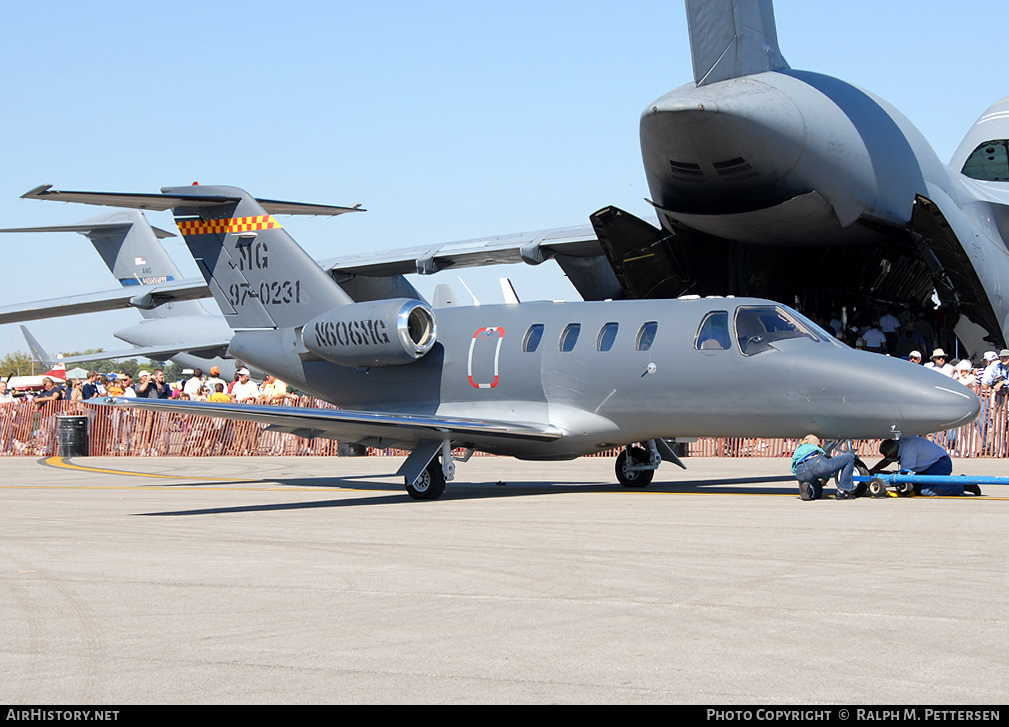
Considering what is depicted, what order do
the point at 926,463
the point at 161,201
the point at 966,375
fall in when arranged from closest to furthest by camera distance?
1. the point at 926,463
2. the point at 161,201
3. the point at 966,375

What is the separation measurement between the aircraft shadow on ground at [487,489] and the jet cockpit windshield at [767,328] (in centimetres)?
206

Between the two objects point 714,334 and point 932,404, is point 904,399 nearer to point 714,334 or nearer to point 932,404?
point 932,404

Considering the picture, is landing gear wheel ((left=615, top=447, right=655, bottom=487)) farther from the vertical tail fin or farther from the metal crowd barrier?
the metal crowd barrier

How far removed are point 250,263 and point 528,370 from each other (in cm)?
498

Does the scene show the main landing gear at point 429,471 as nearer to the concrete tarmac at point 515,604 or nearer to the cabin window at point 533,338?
the concrete tarmac at point 515,604

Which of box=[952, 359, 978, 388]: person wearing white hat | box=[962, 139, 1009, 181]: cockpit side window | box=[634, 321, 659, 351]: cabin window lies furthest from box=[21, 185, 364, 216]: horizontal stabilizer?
box=[962, 139, 1009, 181]: cockpit side window

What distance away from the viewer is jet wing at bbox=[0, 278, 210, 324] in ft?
99.0

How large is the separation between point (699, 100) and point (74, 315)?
65.8ft

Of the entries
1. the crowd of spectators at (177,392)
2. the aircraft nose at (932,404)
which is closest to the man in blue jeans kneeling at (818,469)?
the aircraft nose at (932,404)

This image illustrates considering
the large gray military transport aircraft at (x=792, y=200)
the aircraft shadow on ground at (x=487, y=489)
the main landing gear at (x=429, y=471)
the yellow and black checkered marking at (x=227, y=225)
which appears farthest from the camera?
the large gray military transport aircraft at (x=792, y=200)

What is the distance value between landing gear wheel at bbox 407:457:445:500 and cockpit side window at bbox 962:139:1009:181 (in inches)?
853

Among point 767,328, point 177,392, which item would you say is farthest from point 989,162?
point 177,392

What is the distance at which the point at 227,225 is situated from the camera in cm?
1697

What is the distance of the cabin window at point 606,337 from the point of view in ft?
46.4
